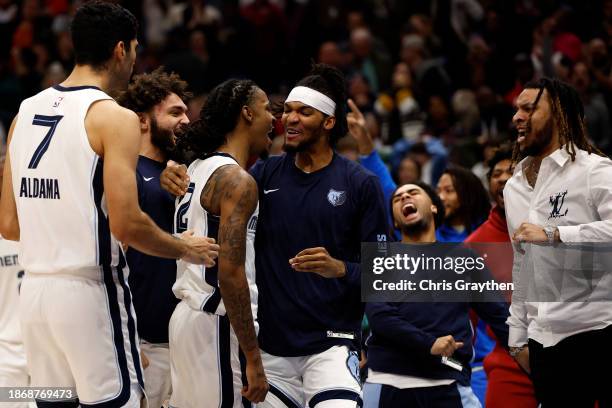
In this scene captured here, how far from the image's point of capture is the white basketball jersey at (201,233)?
5.42 metres

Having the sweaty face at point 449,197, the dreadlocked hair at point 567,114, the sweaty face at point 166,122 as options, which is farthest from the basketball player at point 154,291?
the sweaty face at point 449,197

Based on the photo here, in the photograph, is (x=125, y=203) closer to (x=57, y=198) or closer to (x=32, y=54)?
(x=57, y=198)

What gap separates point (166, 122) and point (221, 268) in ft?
5.11

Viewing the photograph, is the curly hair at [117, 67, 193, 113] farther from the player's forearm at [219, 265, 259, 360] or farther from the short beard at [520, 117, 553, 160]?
the short beard at [520, 117, 553, 160]

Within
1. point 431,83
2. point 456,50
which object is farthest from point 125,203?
point 456,50

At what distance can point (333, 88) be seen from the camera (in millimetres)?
6305

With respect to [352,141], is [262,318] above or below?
below

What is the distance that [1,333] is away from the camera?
6.62 metres

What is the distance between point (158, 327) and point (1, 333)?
122 centimetres

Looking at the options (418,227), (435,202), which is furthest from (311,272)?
(435,202)

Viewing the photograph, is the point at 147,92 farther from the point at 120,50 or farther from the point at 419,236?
the point at 419,236

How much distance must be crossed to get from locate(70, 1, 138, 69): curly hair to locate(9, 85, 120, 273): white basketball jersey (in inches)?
7.3

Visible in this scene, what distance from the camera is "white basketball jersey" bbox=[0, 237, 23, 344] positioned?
666 cm

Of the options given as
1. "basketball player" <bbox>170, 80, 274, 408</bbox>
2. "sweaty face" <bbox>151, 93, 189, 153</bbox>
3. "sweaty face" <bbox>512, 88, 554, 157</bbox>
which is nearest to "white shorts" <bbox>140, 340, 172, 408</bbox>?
"basketball player" <bbox>170, 80, 274, 408</bbox>
